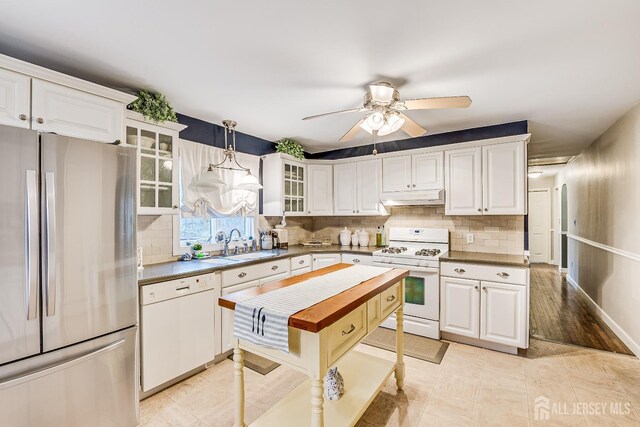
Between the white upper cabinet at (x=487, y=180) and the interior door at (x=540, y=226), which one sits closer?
the white upper cabinet at (x=487, y=180)

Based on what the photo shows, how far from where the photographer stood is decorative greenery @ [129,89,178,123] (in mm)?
2535

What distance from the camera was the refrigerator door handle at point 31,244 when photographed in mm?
1568

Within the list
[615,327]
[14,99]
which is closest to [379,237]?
[615,327]

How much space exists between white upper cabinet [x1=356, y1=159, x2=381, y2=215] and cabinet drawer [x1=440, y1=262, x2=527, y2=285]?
1.30 metres

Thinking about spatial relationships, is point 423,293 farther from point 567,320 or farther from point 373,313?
point 567,320

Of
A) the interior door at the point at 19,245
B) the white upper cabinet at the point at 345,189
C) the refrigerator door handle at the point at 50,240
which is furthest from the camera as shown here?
the white upper cabinet at the point at 345,189

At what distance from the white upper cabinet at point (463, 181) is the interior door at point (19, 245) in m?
3.78

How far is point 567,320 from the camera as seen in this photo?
3920mm

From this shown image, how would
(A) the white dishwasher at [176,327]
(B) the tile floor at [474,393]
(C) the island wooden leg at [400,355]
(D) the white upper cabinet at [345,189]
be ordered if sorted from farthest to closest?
(D) the white upper cabinet at [345,189] → (C) the island wooden leg at [400,355] → (A) the white dishwasher at [176,327] → (B) the tile floor at [474,393]

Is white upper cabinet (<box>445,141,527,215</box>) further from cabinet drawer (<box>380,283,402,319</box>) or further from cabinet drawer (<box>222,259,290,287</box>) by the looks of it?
cabinet drawer (<box>222,259,290,287</box>)

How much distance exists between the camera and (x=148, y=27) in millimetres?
1716

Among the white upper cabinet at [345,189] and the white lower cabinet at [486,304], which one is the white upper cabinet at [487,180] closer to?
the white lower cabinet at [486,304]

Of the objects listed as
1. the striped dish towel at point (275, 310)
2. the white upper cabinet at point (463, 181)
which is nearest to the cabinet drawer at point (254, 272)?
the striped dish towel at point (275, 310)

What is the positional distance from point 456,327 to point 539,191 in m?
6.88
